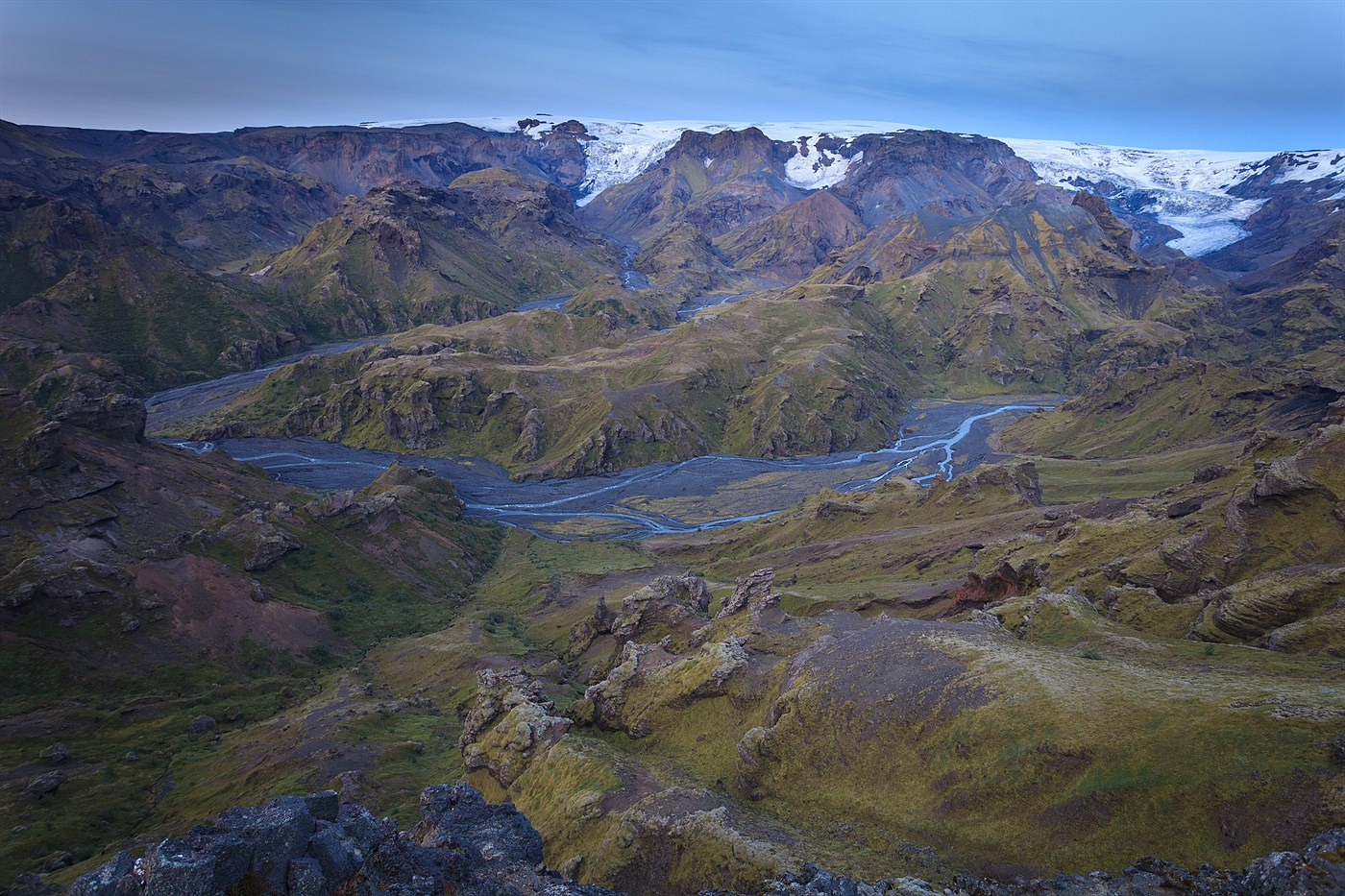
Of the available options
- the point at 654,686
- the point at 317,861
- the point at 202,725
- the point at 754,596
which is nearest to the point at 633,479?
the point at 754,596

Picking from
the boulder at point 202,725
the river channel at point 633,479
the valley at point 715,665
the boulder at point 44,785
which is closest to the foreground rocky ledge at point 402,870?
the valley at point 715,665

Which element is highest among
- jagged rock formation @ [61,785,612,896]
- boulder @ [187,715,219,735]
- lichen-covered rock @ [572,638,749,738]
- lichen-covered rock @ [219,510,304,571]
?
jagged rock formation @ [61,785,612,896]

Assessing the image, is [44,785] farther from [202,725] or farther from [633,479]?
[633,479]

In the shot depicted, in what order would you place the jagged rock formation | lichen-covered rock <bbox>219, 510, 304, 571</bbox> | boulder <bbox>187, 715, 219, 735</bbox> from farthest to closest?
lichen-covered rock <bbox>219, 510, 304, 571</bbox>, boulder <bbox>187, 715, 219, 735</bbox>, the jagged rock formation

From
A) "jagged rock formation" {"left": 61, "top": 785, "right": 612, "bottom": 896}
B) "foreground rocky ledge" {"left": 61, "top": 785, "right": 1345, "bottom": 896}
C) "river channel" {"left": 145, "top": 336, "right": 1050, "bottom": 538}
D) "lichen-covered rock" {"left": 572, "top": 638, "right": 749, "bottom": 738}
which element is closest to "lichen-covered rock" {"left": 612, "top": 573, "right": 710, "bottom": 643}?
"lichen-covered rock" {"left": 572, "top": 638, "right": 749, "bottom": 738}

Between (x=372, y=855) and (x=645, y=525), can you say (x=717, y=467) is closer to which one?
(x=645, y=525)

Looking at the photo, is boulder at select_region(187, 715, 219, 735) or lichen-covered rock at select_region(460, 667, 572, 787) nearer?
lichen-covered rock at select_region(460, 667, 572, 787)

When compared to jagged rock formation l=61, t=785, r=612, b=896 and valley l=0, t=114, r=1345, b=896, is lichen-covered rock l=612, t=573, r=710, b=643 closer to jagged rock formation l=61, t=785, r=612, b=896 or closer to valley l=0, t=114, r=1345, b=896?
valley l=0, t=114, r=1345, b=896

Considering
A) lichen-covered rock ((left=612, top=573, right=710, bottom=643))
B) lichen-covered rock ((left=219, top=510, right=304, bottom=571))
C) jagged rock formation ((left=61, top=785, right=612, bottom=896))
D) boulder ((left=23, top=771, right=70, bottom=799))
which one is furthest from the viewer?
lichen-covered rock ((left=219, top=510, right=304, bottom=571))

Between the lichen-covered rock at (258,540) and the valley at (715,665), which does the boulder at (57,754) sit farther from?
the lichen-covered rock at (258,540)
